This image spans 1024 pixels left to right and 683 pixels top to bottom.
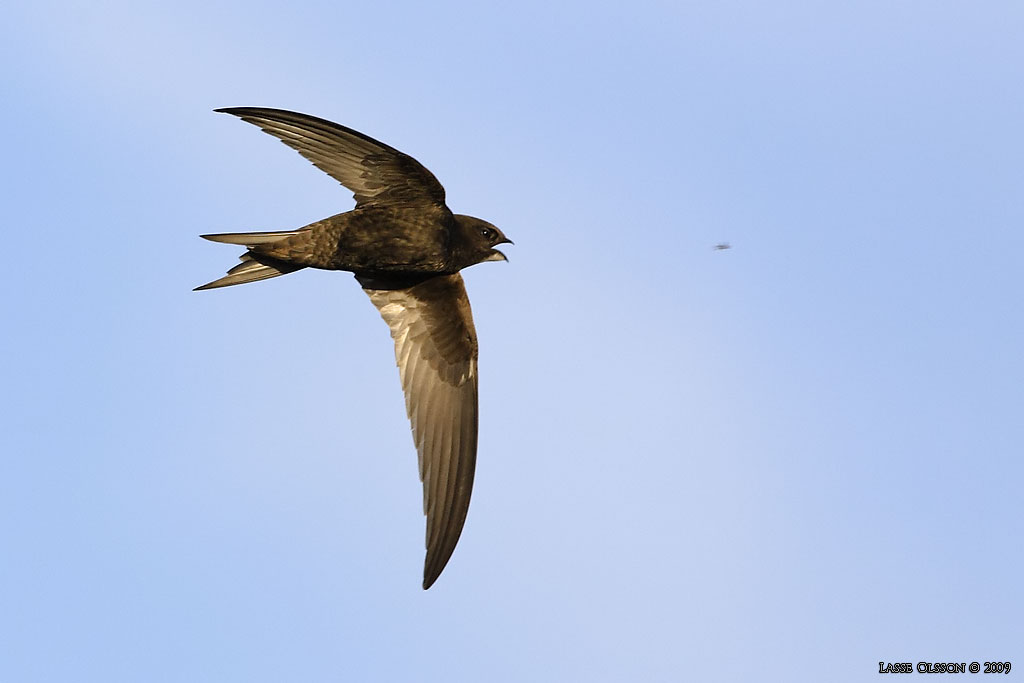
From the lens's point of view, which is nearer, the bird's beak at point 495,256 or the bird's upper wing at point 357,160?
the bird's upper wing at point 357,160

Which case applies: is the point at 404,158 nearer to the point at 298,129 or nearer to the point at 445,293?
the point at 298,129

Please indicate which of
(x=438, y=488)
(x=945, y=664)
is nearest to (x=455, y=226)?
(x=438, y=488)

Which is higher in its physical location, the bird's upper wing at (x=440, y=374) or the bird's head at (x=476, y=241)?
the bird's head at (x=476, y=241)

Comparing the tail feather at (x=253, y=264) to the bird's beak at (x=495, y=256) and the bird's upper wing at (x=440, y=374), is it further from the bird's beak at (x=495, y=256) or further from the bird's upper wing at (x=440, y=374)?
the bird's beak at (x=495, y=256)

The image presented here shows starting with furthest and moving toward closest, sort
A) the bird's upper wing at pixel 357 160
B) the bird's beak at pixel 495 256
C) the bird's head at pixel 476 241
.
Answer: the bird's beak at pixel 495 256 → the bird's head at pixel 476 241 → the bird's upper wing at pixel 357 160

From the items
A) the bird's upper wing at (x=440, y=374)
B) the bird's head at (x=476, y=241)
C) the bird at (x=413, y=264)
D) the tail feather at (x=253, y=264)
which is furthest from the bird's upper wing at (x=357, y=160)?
the bird's upper wing at (x=440, y=374)

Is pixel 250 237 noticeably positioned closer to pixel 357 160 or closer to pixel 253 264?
pixel 253 264
